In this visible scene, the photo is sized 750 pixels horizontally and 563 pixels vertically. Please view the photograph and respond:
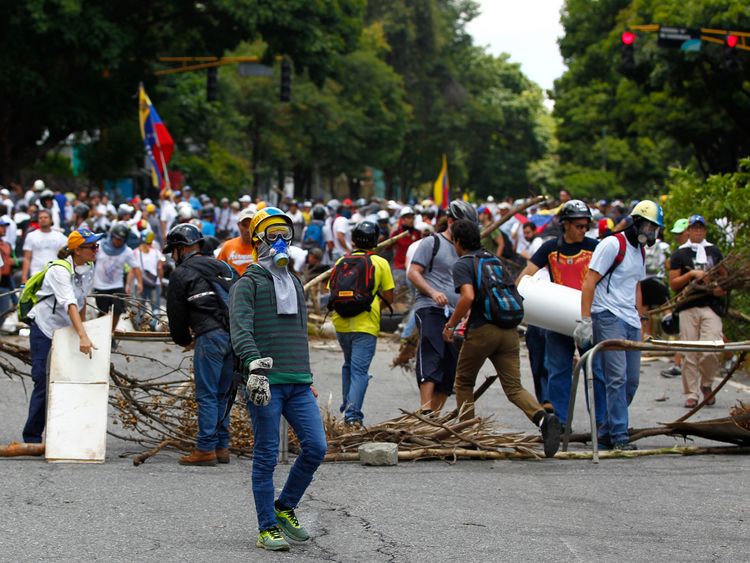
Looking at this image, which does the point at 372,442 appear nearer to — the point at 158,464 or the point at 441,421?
the point at 441,421

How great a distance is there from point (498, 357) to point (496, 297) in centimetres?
44

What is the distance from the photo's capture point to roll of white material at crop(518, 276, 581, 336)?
992 centimetres

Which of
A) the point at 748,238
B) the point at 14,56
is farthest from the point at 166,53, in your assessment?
the point at 748,238

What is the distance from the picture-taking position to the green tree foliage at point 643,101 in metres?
38.5

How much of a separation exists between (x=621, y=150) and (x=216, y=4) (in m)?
28.6

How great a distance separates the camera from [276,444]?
673 cm

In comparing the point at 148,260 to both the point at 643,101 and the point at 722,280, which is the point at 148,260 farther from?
the point at 643,101

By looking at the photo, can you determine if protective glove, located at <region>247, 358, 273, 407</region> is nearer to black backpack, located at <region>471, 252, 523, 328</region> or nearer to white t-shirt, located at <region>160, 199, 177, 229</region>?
black backpack, located at <region>471, 252, 523, 328</region>

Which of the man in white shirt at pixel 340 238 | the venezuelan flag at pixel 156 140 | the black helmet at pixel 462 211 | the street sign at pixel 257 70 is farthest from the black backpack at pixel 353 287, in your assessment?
the street sign at pixel 257 70

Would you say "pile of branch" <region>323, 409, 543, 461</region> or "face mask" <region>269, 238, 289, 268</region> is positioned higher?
"face mask" <region>269, 238, 289, 268</region>

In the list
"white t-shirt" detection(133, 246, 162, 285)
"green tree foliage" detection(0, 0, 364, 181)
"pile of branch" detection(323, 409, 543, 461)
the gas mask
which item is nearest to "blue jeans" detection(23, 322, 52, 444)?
"pile of branch" detection(323, 409, 543, 461)

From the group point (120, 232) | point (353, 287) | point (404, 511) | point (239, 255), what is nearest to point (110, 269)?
point (120, 232)

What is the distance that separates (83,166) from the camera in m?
46.4

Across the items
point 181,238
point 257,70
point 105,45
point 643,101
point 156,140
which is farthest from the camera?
point 643,101
